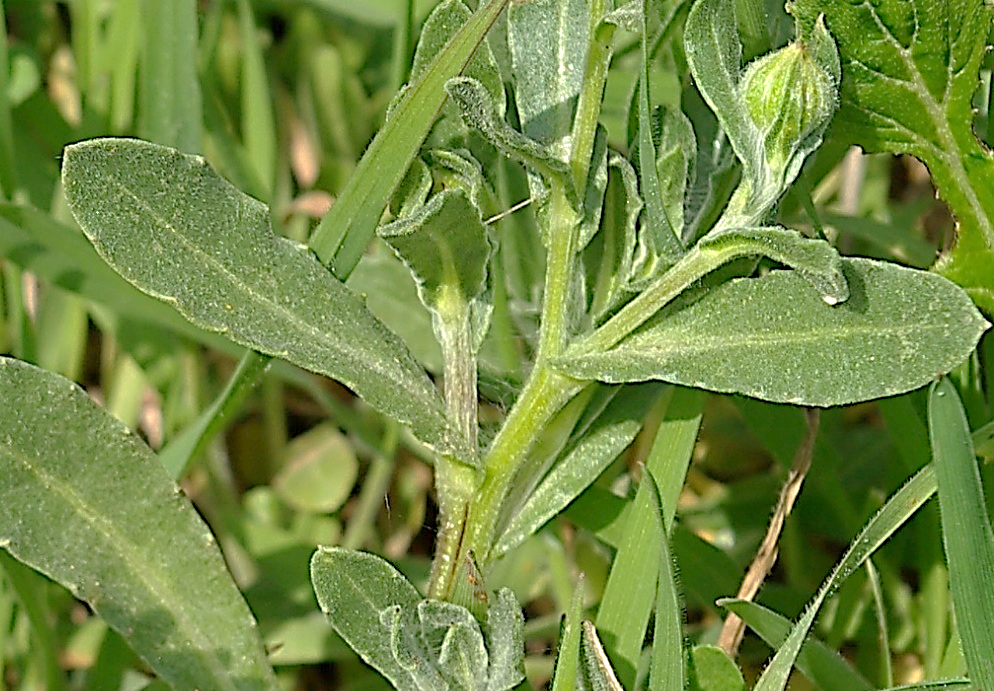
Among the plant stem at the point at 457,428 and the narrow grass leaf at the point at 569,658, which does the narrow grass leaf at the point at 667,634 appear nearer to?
the narrow grass leaf at the point at 569,658

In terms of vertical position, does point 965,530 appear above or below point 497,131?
below

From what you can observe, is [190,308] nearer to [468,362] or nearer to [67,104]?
[468,362]

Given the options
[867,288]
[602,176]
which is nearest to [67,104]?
[602,176]

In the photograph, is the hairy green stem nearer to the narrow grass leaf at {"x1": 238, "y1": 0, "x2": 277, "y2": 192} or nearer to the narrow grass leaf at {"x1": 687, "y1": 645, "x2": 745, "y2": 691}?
the narrow grass leaf at {"x1": 687, "y1": 645, "x2": 745, "y2": 691}

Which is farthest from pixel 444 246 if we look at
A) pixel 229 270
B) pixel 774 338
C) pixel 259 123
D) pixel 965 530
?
pixel 259 123

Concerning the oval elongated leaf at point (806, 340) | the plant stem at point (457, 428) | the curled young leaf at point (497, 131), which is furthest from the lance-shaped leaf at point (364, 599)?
the curled young leaf at point (497, 131)

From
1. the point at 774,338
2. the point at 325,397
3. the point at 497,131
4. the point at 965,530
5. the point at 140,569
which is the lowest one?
the point at 325,397

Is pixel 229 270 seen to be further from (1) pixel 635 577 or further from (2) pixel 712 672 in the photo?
(2) pixel 712 672
